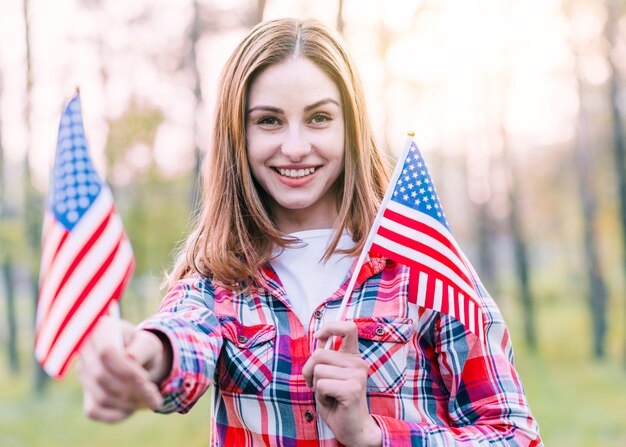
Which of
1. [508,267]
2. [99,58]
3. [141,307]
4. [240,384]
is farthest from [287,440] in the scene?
[508,267]

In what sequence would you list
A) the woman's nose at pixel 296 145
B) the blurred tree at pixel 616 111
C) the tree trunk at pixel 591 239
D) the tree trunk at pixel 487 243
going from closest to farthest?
the woman's nose at pixel 296 145
the blurred tree at pixel 616 111
the tree trunk at pixel 591 239
the tree trunk at pixel 487 243

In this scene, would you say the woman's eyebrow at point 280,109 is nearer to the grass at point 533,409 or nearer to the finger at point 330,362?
the finger at point 330,362

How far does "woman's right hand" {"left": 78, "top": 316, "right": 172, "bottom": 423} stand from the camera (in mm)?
1506

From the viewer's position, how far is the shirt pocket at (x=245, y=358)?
2.05m

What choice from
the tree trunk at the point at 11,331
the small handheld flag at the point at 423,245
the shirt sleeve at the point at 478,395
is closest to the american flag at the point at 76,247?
the small handheld flag at the point at 423,245

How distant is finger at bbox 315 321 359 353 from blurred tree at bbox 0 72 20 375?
11.9 metres

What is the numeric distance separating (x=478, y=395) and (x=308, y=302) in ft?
1.87

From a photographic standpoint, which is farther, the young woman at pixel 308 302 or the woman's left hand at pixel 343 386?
the young woman at pixel 308 302

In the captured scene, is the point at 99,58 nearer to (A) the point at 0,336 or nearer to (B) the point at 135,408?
(A) the point at 0,336

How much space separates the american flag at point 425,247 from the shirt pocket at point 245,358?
1.43ft

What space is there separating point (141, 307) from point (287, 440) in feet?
66.9

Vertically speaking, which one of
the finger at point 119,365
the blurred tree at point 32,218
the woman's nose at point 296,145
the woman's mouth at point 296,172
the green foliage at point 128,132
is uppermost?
the green foliage at point 128,132

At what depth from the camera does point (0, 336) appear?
17438mm

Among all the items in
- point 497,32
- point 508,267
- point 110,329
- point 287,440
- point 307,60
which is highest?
point 497,32
